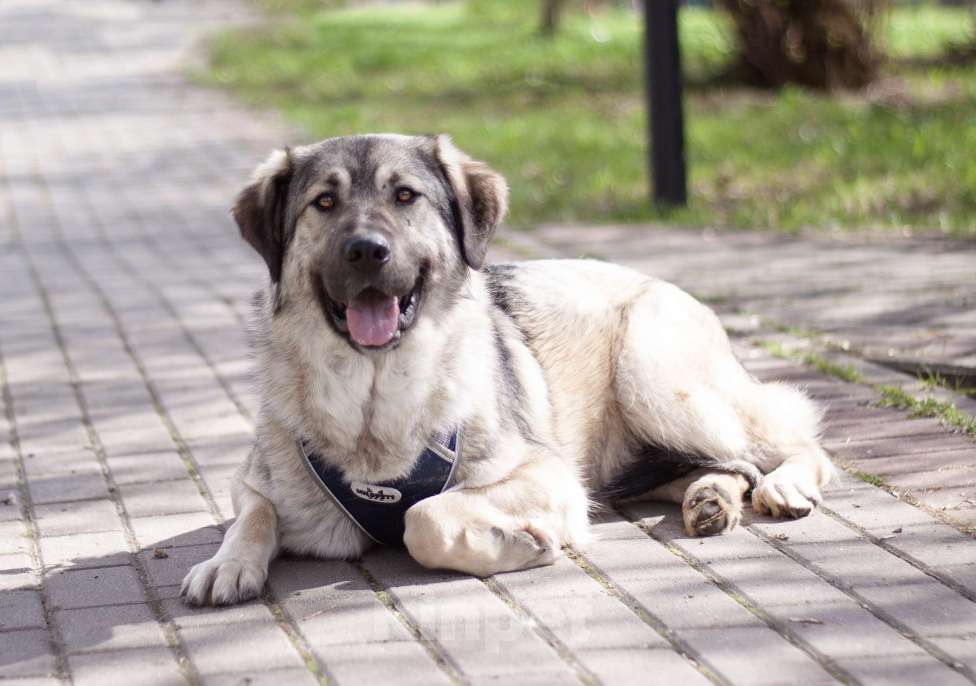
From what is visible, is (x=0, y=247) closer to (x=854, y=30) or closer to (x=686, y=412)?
(x=686, y=412)

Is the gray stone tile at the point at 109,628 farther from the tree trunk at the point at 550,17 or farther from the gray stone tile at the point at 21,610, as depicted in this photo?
the tree trunk at the point at 550,17

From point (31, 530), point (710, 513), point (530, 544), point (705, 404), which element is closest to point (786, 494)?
point (710, 513)

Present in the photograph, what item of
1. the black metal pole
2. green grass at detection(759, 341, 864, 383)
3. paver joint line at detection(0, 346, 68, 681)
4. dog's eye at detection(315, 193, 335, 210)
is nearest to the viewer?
paver joint line at detection(0, 346, 68, 681)

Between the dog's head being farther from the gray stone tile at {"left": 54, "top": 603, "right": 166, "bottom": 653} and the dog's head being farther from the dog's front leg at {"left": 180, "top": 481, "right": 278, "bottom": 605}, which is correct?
the gray stone tile at {"left": 54, "top": 603, "right": 166, "bottom": 653}

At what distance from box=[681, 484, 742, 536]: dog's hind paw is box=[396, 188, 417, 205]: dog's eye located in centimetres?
141

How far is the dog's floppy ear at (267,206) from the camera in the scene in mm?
4773

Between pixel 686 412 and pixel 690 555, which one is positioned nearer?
pixel 690 555

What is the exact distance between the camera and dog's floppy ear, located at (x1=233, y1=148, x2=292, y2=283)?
4773 millimetres

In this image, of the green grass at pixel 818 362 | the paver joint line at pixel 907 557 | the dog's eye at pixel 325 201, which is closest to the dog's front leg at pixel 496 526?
the paver joint line at pixel 907 557

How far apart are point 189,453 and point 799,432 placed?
8.24 ft

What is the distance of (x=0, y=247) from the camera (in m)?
10.5

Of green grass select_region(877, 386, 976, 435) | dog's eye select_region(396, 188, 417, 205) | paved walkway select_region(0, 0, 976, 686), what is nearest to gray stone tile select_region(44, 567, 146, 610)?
paved walkway select_region(0, 0, 976, 686)

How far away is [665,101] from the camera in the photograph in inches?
420

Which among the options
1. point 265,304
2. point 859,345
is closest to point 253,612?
point 265,304
